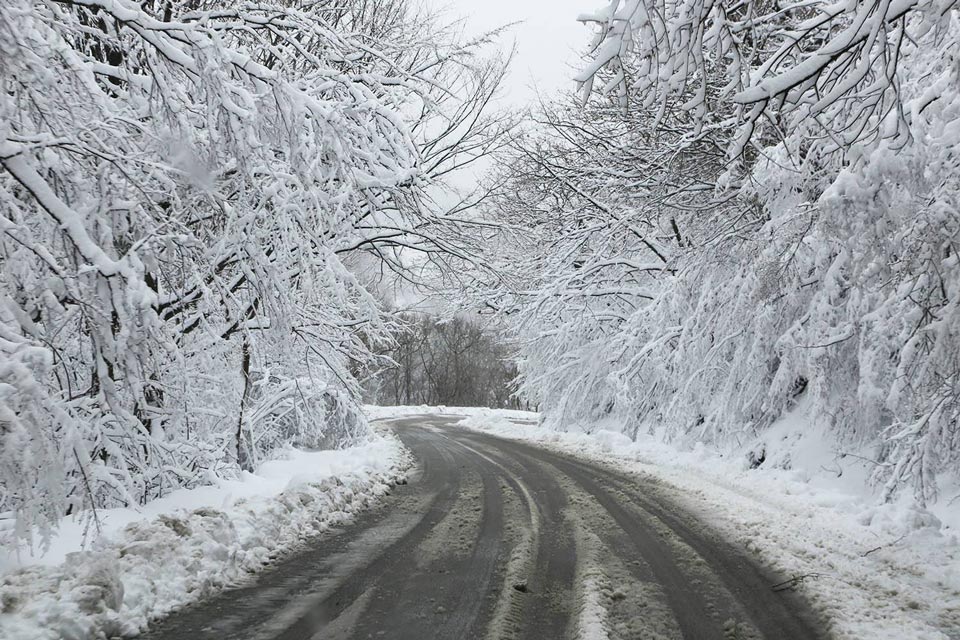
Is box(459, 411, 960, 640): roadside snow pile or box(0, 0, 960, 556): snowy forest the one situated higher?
box(0, 0, 960, 556): snowy forest

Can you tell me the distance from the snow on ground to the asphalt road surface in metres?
0.34

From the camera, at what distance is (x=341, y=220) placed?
6.53m

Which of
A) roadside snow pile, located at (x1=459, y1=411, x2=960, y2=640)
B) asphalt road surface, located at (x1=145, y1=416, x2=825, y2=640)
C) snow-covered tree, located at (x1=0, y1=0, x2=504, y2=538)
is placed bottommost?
asphalt road surface, located at (x1=145, y1=416, x2=825, y2=640)

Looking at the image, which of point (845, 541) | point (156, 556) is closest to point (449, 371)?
point (845, 541)

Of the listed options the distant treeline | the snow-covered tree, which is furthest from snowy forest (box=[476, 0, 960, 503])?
the distant treeline

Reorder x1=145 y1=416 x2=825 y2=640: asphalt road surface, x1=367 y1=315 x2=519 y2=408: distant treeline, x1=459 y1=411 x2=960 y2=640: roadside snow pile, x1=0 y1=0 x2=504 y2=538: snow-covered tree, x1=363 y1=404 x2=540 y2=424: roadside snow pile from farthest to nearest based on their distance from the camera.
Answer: x1=367 y1=315 x2=519 y2=408: distant treeline, x1=363 y1=404 x2=540 y2=424: roadside snow pile, x1=459 y1=411 x2=960 y2=640: roadside snow pile, x1=145 y1=416 x2=825 y2=640: asphalt road surface, x1=0 y1=0 x2=504 y2=538: snow-covered tree

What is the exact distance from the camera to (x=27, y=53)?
3.05m

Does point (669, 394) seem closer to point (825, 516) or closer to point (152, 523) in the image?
point (825, 516)

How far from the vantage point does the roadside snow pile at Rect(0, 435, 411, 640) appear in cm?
359

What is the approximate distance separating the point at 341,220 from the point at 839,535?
20.8ft

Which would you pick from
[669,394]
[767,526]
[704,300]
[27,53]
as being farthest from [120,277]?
[669,394]

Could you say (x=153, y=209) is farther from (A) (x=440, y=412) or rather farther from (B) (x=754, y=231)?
(A) (x=440, y=412)

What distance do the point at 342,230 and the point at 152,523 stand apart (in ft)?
10.9

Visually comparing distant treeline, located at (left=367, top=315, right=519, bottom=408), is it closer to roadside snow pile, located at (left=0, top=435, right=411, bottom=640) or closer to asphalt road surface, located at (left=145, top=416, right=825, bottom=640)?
asphalt road surface, located at (left=145, top=416, right=825, bottom=640)
